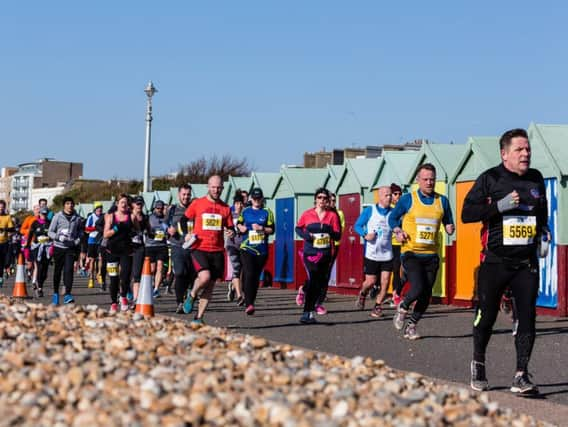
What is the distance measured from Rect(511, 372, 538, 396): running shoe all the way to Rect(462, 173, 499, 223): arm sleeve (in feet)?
4.01

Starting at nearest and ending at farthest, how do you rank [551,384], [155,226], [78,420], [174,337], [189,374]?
[78,420], [189,374], [174,337], [551,384], [155,226]

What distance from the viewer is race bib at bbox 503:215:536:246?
869 centimetres

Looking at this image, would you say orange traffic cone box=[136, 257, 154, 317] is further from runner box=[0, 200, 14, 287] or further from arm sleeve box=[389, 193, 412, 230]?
runner box=[0, 200, 14, 287]

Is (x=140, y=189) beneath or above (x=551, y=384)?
above

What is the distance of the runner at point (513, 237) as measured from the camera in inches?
339

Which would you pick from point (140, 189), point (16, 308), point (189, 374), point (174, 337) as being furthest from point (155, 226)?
point (140, 189)

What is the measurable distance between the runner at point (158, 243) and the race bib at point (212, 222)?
6.94 metres

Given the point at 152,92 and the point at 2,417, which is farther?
the point at 152,92

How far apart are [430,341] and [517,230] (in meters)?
4.35

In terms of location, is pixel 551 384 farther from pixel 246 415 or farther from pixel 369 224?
pixel 369 224

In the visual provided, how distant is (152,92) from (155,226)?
1054 inches

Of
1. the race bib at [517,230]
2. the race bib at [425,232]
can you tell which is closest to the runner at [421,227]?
the race bib at [425,232]

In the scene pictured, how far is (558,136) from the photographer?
17.0m

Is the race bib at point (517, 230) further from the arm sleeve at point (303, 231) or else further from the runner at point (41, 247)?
the runner at point (41, 247)
